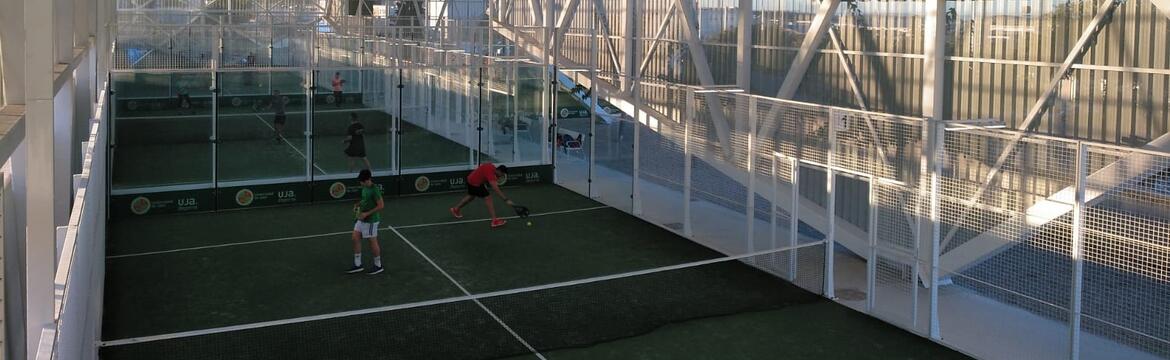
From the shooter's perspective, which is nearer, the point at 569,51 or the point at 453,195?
the point at 453,195

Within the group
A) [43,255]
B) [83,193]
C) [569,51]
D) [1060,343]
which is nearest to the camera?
[43,255]

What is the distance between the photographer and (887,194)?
15906mm

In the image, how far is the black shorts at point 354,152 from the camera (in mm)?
24766

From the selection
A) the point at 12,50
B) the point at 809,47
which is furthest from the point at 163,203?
the point at 12,50

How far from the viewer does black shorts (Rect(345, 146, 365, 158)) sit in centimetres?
2477

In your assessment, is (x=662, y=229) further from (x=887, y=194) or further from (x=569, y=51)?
(x=569, y=51)

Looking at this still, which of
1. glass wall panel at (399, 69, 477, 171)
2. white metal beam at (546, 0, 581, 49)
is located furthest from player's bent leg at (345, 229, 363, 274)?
white metal beam at (546, 0, 581, 49)

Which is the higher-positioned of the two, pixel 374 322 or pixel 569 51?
pixel 569 51

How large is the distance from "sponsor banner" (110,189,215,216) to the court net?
970 centimetres

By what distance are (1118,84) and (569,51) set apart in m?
20.0

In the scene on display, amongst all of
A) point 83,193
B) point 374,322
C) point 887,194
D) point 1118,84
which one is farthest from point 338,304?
point 1118,84

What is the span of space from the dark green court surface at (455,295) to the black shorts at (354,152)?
230 centimetres

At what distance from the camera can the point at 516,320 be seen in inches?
577

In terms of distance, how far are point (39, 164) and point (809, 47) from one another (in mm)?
15636
